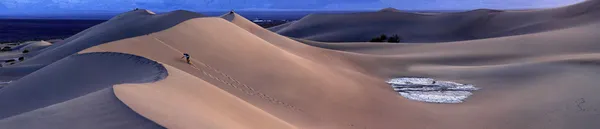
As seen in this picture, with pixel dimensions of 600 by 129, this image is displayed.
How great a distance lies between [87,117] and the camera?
17.9 feet

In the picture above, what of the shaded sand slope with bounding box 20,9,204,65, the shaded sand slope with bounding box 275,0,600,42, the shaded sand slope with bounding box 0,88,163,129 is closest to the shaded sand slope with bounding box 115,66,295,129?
the shaded sand slope with bounding box 0,88,163,129

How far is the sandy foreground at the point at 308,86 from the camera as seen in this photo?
7.50m

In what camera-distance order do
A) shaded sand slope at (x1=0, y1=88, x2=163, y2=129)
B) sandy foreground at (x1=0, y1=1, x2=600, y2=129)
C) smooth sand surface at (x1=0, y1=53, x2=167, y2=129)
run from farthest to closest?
sandy foreground at (x1=0, y1=1, x2=600, y2=129)
smooth sand surface at (x1=0, y1=53, x2=167, y2=129)
shaded sand slope at (x1=0, y1=88, x2=163, y2=129)

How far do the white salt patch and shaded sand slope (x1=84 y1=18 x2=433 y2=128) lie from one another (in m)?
0.55

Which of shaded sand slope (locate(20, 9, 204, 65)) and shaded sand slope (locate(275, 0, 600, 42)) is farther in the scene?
shaded sand slope (locate(275, 0, 600, 42))

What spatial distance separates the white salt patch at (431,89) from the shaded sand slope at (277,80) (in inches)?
21.5

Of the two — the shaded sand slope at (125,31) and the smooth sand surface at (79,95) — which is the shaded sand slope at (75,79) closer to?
the smooth sand surface at (79,95)

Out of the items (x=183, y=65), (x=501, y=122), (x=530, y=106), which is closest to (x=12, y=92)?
(x=183, y=65)

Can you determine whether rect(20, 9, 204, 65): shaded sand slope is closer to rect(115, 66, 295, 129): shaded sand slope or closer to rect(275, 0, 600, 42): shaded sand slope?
rect(115, 66, 295, 129): shaded sand slope

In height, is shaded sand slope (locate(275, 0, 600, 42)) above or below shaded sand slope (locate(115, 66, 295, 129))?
above

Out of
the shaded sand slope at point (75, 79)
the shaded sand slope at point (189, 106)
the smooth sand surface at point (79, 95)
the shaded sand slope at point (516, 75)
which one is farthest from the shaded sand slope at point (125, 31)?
the shaded sand slope at point (189, 106)

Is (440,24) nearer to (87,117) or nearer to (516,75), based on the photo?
(516,75)

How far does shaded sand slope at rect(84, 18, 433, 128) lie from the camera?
995cm

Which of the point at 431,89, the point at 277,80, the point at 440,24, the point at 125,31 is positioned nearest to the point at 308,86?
the point at 277,80
